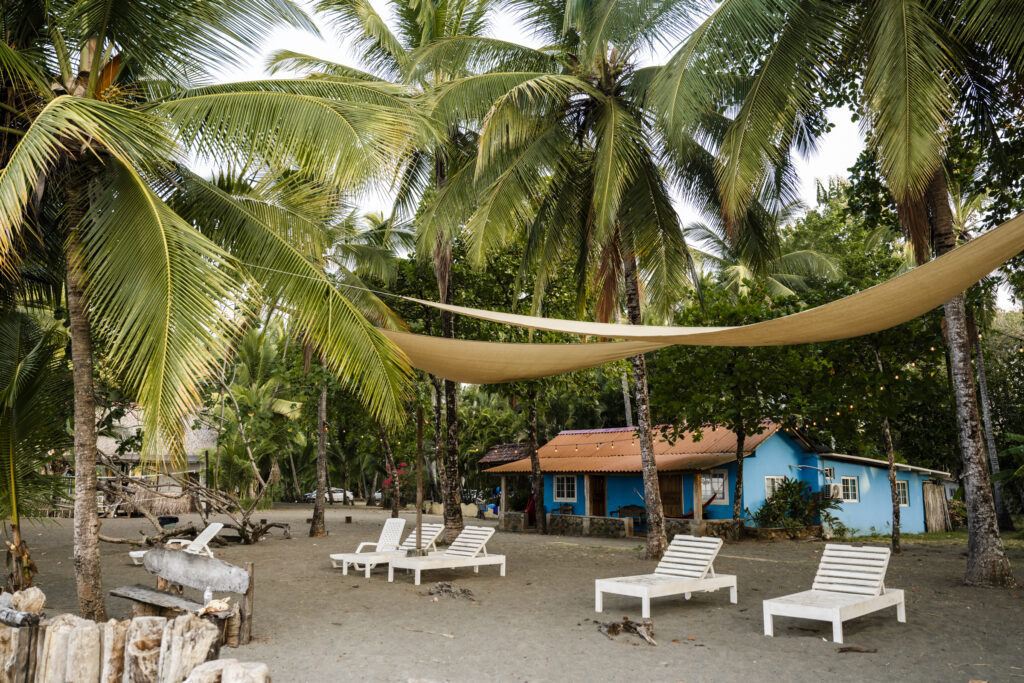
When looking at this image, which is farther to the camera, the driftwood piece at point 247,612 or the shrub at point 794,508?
the shrub at point 794,508

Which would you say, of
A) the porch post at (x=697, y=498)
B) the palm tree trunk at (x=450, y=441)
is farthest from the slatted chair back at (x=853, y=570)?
the porch post at (x=697, y=498)

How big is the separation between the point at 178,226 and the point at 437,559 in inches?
258

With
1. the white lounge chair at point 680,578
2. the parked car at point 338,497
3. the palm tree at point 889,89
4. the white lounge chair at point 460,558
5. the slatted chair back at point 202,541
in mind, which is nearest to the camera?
the palm tree at point 889,89

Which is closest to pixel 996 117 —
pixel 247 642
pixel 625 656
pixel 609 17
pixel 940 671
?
pixel 609 17

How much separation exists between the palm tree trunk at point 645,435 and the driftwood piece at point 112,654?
29.7 ft

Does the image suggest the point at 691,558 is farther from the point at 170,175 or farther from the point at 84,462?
the point at 170,175

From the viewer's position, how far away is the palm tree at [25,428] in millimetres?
7395

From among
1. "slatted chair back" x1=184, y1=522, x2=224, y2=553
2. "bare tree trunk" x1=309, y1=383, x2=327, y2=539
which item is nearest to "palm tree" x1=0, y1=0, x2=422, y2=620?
"slatted chair back" x1=184, y1=522, x2=224, y2=553

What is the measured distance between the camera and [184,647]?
13.5ft

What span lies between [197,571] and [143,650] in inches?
94.7

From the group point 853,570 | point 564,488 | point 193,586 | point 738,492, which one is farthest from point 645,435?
point 564,488

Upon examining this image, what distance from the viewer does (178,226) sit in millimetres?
5230

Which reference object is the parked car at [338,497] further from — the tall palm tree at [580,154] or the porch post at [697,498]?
the tall palm tree at [580,154]

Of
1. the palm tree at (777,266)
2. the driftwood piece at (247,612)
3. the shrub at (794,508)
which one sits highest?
the palm tree at (777,266)
